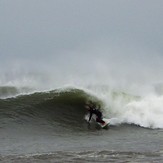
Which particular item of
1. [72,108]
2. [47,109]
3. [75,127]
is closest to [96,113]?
[75,127]

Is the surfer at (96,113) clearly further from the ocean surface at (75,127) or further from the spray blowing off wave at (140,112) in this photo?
the spray blowing off wave at (140,112)

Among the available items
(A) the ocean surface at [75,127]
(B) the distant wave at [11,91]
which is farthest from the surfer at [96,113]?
(B) the distant wave at [11,91]

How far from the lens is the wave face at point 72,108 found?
19.8 metres

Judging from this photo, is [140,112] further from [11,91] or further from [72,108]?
[11,91]

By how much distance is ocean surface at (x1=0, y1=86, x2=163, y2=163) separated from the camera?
13.3 m

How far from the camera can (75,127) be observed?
1923cm

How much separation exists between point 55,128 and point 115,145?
4.41 metres

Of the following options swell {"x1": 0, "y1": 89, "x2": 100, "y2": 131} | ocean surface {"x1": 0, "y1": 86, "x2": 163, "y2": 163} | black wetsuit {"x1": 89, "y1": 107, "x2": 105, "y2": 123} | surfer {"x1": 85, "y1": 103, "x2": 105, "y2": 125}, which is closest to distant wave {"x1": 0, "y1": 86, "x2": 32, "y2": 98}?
ocean surface {"x1": 0, "y1": 86, "x2": 163, "y2": 163}

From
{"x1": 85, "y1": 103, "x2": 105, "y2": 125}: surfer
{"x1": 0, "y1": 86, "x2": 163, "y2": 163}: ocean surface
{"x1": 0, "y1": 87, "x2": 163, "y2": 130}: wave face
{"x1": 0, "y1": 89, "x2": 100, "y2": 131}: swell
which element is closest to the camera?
{"x1": 0, "y1": 86, "x2": 163, "y2": 163}: ocean surface

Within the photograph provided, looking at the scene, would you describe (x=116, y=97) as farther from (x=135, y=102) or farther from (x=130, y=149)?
(x=130, y=149)

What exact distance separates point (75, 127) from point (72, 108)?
2.73 meters

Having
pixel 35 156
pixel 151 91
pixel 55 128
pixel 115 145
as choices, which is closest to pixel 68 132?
pixel 55 128

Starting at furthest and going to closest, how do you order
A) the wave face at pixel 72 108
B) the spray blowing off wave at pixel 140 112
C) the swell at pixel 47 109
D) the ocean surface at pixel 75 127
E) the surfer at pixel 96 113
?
the spray blowing off wave at pixel 140 112 < the surfer at pixel 96 113 < the wave face at pixel 72 108 < the swell at pixel 47 109 < the ocean surface at pixel 75 127

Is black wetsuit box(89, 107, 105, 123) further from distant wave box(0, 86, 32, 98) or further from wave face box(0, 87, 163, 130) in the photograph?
distant wave box(0, 86, 32, 98)
